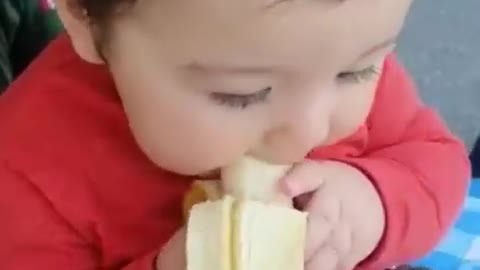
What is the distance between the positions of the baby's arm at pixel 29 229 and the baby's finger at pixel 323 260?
0.33 ft

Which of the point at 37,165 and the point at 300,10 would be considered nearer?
the point at 300,10

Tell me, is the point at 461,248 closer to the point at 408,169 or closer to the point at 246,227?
the point at 408,169

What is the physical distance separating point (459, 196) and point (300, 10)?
33 centimetres

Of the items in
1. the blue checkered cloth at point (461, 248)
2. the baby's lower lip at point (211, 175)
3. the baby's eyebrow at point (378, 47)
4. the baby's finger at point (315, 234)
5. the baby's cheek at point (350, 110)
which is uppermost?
the baby's eyebrow at point (378, 47)

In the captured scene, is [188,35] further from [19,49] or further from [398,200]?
[19,49]

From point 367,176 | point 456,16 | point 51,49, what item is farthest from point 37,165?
point 456,16

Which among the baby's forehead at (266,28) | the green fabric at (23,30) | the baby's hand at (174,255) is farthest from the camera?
the green fabric at (23,30)

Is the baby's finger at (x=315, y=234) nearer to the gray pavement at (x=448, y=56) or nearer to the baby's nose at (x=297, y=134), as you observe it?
the baby's nose at (x=297, y=134)

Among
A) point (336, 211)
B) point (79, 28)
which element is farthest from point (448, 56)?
point (79, 28)

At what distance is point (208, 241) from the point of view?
640 millimetres

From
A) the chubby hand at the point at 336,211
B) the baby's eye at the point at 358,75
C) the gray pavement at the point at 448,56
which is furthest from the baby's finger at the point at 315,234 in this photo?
the gray pavement at the point at 448,56

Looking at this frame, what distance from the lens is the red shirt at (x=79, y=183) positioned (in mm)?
729

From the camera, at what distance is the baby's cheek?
645mm

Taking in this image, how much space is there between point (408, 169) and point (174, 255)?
0.71ft
